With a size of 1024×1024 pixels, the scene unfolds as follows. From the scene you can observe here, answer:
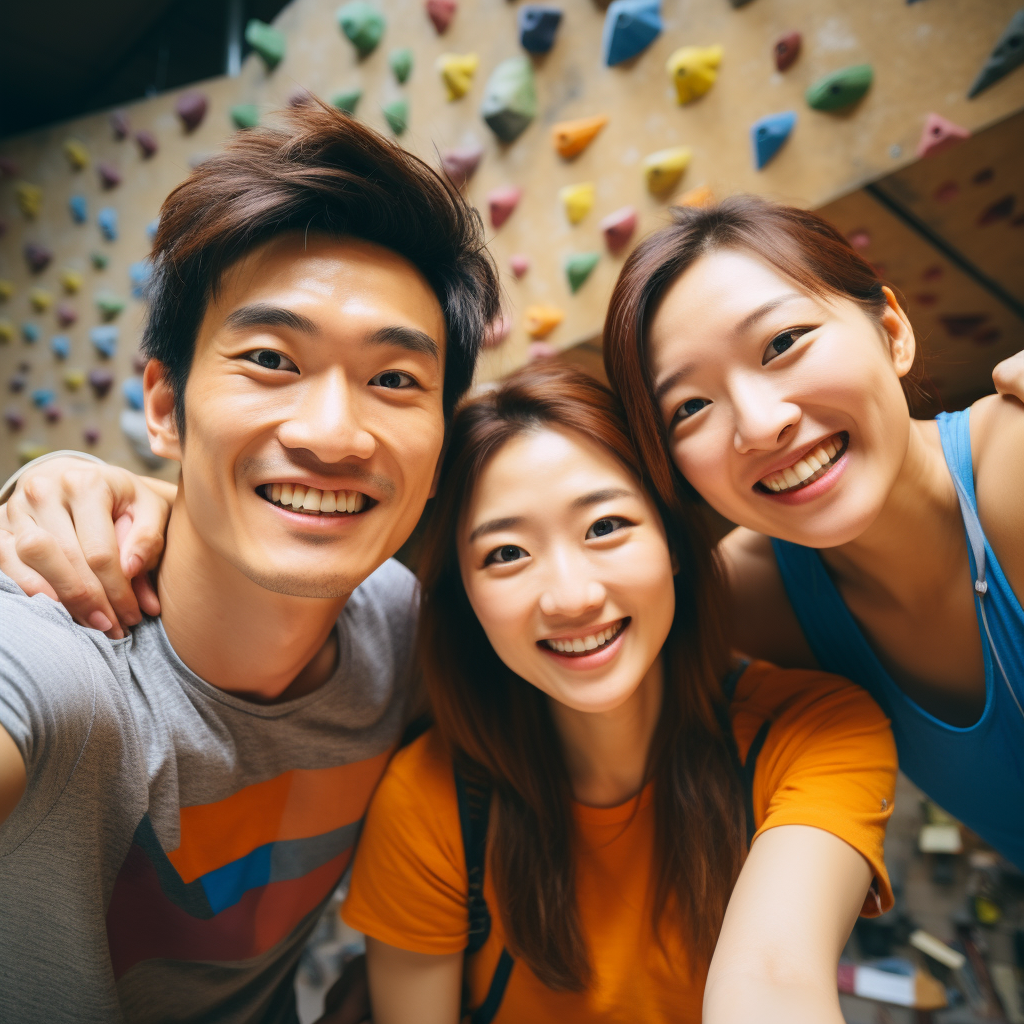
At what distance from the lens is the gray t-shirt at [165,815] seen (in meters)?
1.22

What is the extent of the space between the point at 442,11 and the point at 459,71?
28cm

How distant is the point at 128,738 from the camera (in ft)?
4.40

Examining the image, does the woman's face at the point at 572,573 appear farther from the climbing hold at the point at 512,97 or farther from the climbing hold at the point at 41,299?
the climbing hold at the point at 41,299

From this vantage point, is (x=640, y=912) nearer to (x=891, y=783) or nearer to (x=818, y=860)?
(x=818, y=860)

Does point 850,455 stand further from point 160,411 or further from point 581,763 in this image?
point 160,411

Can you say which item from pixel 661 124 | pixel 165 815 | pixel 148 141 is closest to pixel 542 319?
pixel 661 124

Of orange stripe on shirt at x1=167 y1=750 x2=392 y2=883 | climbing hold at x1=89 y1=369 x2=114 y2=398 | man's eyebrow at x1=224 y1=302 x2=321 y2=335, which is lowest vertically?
climbing hold at x1=89 y1=369 x2=114 y2=398

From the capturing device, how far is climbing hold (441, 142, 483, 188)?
9.41ft

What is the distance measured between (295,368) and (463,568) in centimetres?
50

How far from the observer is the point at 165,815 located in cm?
141

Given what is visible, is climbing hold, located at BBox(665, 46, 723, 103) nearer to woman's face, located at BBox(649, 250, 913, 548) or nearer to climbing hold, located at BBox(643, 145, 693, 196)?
climbing hold, located at BBox(643, 145, 693, 196)

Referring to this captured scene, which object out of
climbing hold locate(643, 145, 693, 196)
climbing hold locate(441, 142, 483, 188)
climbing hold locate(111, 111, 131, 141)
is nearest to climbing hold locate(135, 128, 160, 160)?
climbing hold locate(111, 111, 131, 141)

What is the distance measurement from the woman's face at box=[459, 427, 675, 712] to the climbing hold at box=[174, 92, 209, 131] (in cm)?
352

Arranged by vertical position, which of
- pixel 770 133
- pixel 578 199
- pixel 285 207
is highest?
pixel 770 133
